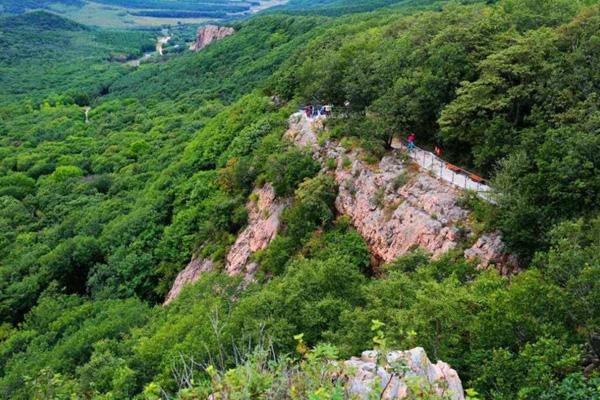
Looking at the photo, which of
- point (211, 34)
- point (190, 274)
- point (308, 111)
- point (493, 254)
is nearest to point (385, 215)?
point (493, 254)

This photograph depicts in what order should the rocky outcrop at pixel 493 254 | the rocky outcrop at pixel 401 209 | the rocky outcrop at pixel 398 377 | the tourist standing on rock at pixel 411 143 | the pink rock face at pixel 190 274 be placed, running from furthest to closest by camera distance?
1. the pink rock face at pixel 190 274
2. the tourist standing on rock at pixel 411 143
3. the rocky outcrop at pixel 401 209
4. the rocky outcrop at pixel 493 254
5. the rocky outcrop at pixel 398 377

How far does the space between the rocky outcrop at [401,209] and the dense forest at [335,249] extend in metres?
0.81

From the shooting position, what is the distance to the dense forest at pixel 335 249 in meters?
14.0

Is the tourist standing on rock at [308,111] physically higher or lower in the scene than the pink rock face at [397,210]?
higher

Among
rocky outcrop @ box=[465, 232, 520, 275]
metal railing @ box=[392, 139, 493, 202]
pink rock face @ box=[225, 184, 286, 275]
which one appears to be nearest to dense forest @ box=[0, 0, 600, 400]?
rocky outcrop @ box=[465, 232, 520, 275]

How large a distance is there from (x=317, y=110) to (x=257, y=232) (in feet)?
42.1

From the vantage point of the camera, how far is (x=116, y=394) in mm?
21828

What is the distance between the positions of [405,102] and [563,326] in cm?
1934

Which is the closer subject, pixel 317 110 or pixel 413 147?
pixel 413 147

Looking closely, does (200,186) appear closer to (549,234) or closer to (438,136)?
(438,136)

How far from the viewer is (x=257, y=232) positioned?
3397 centimetres

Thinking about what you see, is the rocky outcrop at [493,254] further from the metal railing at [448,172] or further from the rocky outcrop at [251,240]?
the rocky outcrop at [251,240]

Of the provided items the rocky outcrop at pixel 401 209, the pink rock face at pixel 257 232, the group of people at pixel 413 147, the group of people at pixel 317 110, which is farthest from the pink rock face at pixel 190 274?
the group of people at pixel 413 147

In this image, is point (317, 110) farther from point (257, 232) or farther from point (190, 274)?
point (190, 274)
